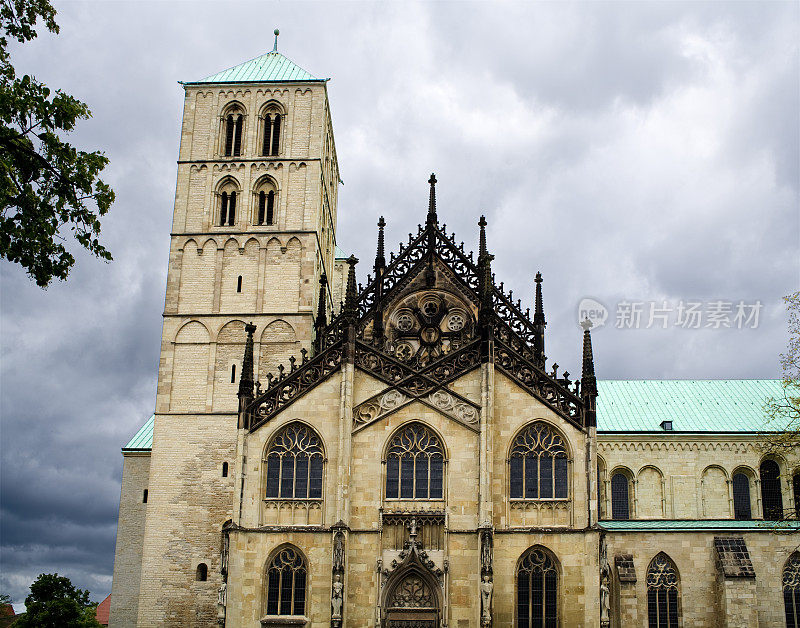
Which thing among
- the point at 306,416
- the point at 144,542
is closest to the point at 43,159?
the point at 306,416

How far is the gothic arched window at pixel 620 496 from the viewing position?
44.9m

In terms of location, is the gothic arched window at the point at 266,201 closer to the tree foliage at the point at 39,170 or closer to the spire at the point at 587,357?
the spire at the point at 587,357

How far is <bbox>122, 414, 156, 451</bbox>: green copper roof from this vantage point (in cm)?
4681

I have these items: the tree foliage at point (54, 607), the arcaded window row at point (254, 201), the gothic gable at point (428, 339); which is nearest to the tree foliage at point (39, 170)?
the gothic gable at point (428, 339)

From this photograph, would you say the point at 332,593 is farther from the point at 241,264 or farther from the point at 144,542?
the point at 241,264

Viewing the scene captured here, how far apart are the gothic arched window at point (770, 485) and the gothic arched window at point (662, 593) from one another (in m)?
7.07

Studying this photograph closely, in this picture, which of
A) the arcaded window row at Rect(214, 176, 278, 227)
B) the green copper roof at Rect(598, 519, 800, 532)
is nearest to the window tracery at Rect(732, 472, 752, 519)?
the green copper roof at Rect(598, 519, 800, 532)

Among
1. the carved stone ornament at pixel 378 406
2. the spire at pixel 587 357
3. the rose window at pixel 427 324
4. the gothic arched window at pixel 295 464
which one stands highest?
the rose window at pixel 427 324

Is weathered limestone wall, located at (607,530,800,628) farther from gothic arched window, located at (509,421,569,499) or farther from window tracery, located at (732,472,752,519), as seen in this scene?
gothic arched window, located at (509,421,569,499)

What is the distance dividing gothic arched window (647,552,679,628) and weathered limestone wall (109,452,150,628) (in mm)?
23748

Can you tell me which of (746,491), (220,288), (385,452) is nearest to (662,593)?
(746,491)

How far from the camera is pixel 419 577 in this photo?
33.3 metres

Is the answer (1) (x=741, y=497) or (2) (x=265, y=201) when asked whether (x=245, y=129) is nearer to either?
(2) (x=265, y=201)

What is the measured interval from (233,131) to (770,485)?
33.4 metres
